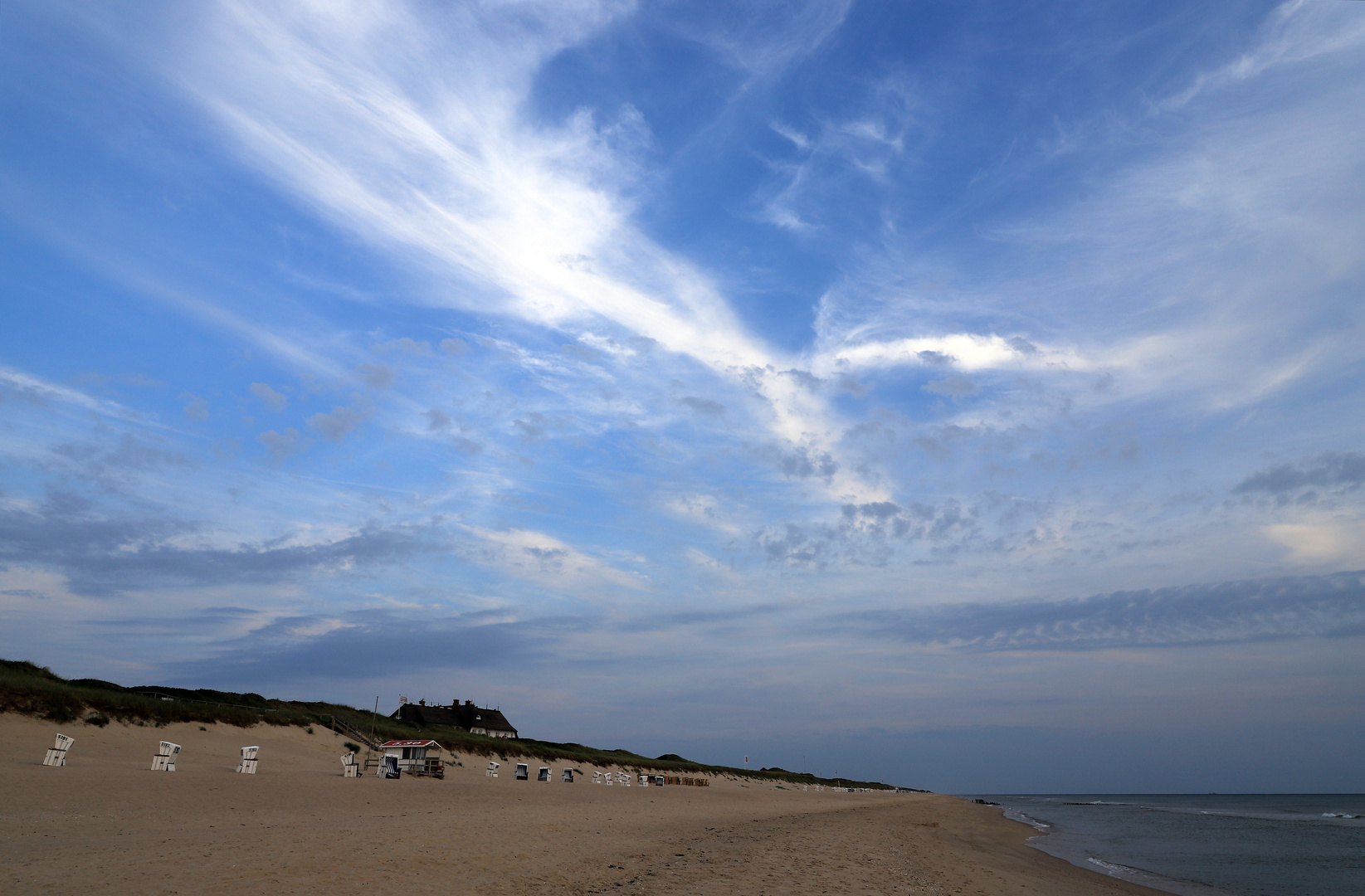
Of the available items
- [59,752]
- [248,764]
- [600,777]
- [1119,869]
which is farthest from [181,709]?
[1119,869]

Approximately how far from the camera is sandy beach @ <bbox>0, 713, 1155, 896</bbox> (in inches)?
449

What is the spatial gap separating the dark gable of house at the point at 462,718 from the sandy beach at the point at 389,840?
44.4 metres

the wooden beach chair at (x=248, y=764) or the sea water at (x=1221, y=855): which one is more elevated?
the wooden beach chair at (x=248, y=764)

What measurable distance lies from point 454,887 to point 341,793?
1572 centimetres

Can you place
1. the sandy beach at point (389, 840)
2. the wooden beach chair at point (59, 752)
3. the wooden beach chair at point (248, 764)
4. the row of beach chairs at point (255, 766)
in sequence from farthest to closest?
the wooden beach chair at point (248, 764)
the row of beach chairs at point (255, 766)
the wooden beach chair at point (59, 752)
the sandy beach at point (389, 840)

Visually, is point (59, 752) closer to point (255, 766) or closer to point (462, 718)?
point (255, 766)

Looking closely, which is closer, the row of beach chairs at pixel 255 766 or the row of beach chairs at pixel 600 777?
the row of beach chairs at pixel 255 766

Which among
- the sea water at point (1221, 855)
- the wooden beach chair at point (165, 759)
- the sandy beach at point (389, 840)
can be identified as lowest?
the sea water at point (1221, 855)

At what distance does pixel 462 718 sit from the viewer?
3115 inches

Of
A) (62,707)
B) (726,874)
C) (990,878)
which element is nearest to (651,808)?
(990,878)

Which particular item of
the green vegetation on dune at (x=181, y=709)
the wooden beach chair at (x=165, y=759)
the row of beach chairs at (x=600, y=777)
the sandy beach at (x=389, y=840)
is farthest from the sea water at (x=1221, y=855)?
the green vegetation on dune at (x=181, y=709)

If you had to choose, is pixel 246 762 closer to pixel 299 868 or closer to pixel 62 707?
pixel 62 707

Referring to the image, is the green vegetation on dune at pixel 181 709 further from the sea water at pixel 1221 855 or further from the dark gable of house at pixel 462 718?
the sea water at pixel 1221 855

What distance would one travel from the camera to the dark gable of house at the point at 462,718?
7556cm
